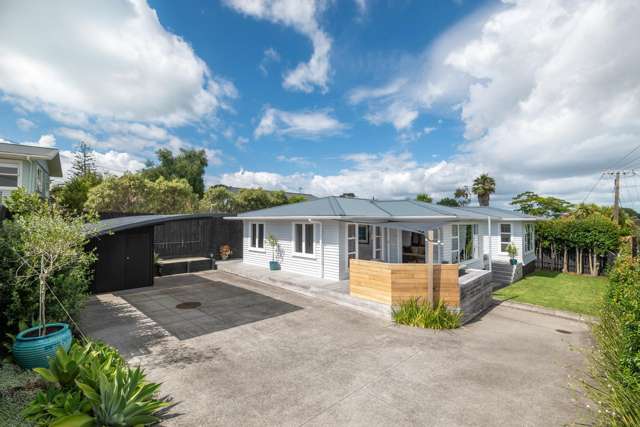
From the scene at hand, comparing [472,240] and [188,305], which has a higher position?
[472,240]

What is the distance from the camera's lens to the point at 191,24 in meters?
10.4

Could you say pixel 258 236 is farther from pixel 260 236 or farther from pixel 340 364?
pixel 340 364

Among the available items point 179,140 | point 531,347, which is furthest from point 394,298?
point 179,140

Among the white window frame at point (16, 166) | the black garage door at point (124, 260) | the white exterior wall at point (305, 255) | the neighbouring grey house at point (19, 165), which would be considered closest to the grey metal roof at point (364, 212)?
the white exterior wall at point (305, 255)

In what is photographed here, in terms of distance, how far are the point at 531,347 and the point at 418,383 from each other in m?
3.74

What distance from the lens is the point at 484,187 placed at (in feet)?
94.5

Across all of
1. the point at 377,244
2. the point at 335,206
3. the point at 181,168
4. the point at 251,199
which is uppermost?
the point at 181,168

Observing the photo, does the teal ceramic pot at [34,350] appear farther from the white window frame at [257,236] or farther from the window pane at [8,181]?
the window pane at [8,181]

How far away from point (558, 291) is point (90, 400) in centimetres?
1666

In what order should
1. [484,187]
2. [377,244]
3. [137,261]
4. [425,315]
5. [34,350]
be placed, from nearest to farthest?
[34,350] < [425,315] < [137,261] < [377,244] < [484,187]

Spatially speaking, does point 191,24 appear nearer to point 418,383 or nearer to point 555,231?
point 418,383

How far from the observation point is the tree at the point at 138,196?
23953 mm

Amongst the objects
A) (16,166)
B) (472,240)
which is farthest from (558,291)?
(16,166)

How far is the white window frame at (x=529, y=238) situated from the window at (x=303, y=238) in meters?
13.9
